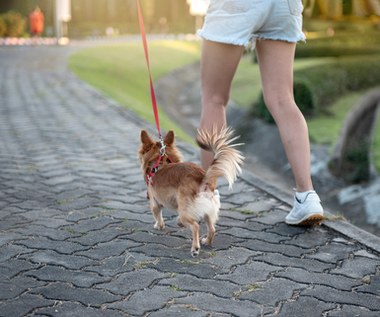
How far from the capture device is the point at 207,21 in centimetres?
461

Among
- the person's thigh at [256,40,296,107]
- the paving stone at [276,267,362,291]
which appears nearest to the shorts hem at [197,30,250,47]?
the person's thigh at [256,40,296,107]

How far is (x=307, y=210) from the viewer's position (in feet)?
15.2

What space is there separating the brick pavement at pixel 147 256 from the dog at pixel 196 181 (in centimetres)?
23

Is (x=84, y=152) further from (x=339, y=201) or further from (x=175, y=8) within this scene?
Result: (x=175, y=8)

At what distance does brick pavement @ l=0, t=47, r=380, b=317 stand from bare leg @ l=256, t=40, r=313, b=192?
49cm

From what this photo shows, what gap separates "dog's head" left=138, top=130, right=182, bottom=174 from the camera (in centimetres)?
459

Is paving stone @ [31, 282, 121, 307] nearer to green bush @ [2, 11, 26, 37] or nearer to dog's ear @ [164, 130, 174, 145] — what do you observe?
dog's ear @ [164, 130, 174, 145]

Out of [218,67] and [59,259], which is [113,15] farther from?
[59,259]

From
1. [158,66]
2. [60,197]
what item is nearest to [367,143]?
[60,197]

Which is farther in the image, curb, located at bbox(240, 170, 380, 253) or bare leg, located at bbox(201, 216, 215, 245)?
curb, located at bbox(240, 170, 380, 253)

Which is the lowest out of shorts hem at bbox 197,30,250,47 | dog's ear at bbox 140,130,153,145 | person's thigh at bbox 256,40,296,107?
dog's ear at bbox 140,130,153,145

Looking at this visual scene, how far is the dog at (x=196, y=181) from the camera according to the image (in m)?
4.14

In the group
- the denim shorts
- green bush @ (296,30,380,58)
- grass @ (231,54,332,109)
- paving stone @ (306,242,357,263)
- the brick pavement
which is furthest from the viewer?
green bush @ (296,30,380,58)

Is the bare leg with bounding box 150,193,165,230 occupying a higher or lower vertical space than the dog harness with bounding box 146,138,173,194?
lower
